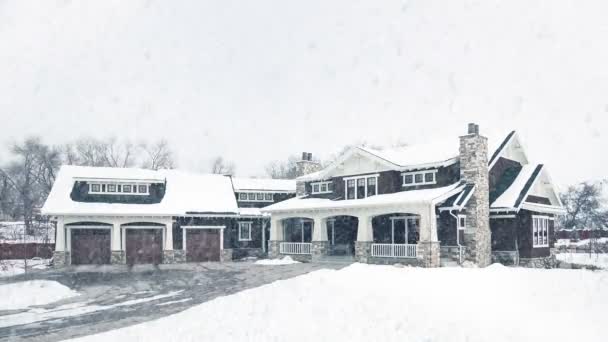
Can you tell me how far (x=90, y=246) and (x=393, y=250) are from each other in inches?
700

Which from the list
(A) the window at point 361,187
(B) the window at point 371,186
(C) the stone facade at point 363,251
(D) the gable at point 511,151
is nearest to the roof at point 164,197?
(A) the window at point 361,187

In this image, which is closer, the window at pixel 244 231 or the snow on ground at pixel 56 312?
the snow on ground at pixel 56 312

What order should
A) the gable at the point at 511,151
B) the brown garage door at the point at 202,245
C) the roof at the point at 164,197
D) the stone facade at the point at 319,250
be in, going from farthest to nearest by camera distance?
the brown garage door at the point at 202,245
the roof at the point at 164,197
the stone facade at the point at 319,250
the gable at the point at 511,151

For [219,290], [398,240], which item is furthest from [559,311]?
[398,240]

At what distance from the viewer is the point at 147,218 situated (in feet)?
105

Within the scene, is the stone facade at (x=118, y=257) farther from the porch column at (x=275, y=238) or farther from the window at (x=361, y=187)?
the window at (x=361, y=187)

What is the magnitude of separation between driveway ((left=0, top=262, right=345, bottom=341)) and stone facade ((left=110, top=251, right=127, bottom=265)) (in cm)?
104

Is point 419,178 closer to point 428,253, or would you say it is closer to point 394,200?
point 394,200

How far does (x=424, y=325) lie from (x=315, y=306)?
9.33 ft

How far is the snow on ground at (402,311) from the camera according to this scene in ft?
36.0

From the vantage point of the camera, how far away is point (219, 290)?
19.5 meters

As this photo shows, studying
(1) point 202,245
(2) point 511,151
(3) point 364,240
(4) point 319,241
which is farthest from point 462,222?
(1) point 202,245

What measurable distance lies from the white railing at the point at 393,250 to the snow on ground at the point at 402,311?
10.3m

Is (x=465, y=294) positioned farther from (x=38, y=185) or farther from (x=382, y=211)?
(x=38, y=185)
